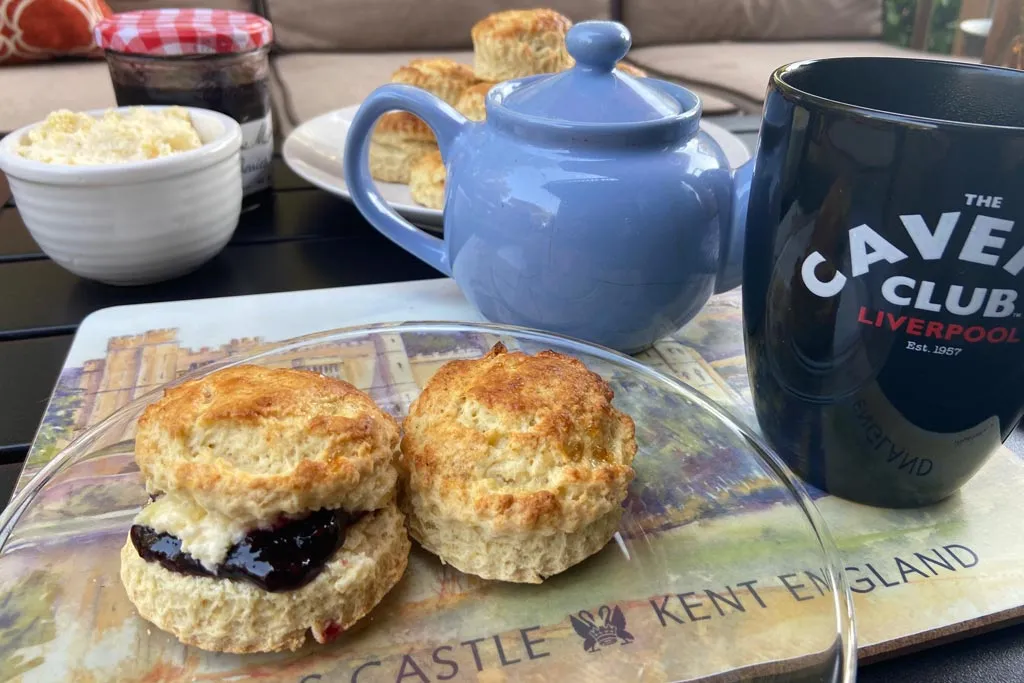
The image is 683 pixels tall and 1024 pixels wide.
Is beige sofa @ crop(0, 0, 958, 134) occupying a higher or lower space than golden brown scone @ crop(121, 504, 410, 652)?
lower

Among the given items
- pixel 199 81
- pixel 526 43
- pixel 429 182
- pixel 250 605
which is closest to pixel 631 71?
pixel 526 43

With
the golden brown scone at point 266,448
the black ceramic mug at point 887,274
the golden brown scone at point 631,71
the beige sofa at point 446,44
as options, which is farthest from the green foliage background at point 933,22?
the golden brown scone at point 266,448

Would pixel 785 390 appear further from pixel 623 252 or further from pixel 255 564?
pixel 255 564

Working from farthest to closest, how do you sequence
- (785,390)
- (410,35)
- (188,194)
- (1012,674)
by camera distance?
(410,35) → (188,194) → (785,390) → (1012,674)

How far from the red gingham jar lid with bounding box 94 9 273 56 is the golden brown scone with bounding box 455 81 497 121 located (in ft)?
0.78

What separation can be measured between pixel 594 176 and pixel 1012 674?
0.39 m

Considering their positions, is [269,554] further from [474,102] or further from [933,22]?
[933,22]

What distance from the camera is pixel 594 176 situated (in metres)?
0.57

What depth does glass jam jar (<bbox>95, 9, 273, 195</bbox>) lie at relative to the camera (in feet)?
2.71

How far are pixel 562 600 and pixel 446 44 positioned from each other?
208 cm

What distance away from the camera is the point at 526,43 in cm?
93

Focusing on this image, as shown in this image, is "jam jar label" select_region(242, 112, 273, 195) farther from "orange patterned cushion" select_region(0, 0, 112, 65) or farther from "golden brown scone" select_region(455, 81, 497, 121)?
"orange patterned cushion" select_region(0, 0, 112, 65)

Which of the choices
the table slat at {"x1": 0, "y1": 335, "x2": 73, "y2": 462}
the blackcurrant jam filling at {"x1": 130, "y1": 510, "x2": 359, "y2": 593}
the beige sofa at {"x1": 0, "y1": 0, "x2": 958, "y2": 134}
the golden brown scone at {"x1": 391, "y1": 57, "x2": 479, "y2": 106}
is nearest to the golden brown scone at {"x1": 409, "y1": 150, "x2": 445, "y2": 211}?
the golden brown scone at {"x1": 391, "y1": 57, "x2": 479, "y2": 106}

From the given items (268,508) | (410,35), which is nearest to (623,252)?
(268,508)
